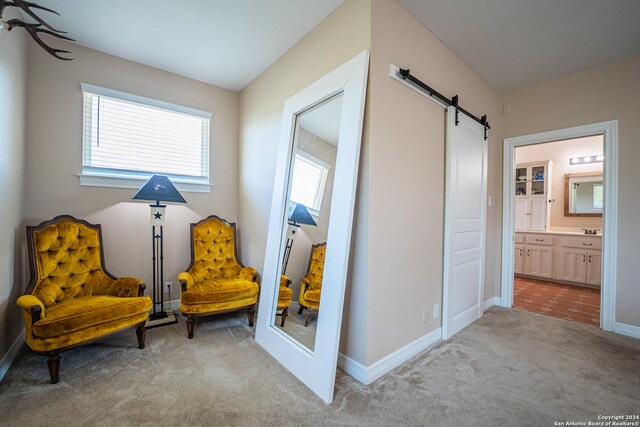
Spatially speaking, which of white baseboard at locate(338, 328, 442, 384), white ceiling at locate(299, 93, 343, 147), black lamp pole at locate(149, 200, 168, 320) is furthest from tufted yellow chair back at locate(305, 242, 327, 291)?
black lamp pole at locate(149, 200, 168, 320)

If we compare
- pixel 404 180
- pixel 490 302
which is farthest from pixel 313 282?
pixel 490 302

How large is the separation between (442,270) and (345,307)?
3.74 feet

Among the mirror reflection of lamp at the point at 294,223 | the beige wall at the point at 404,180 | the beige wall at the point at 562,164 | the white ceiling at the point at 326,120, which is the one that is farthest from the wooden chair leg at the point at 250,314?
the beige wall at the point at 562,164

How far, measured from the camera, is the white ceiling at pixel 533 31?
2.07 m

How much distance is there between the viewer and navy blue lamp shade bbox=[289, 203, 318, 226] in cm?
220

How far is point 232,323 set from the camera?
281cm

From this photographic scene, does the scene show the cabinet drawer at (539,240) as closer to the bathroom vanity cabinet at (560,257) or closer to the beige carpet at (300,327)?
the bathroom vanity cabinet at (560,257)

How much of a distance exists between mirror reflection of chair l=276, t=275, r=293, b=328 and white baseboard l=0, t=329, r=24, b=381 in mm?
1904

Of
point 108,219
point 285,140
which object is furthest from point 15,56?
point 285,140

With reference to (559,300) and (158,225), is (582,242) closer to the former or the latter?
(559,300)

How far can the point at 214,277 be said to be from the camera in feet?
9.98

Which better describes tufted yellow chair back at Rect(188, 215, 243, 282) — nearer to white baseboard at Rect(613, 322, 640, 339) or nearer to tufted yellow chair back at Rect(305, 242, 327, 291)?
tufted yellow chair back at Rect(305, 242, 327, 291)

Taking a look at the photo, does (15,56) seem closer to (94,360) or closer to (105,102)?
(105,102)

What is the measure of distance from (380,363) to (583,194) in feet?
18.2
